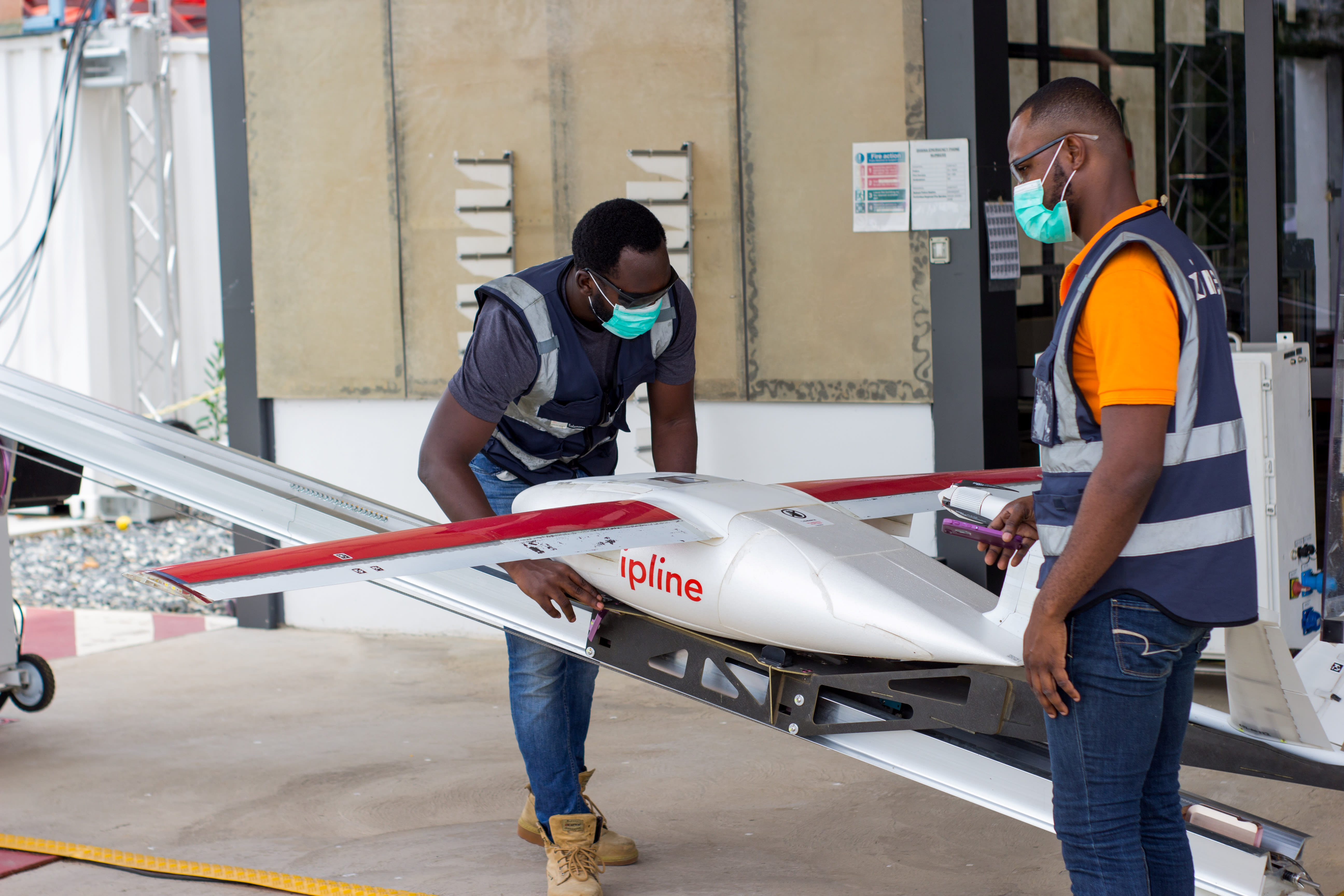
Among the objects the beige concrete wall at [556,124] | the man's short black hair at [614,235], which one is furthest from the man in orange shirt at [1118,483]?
the beige concrete wall at [556,124]

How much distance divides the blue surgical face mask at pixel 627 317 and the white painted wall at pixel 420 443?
2177 millimetres

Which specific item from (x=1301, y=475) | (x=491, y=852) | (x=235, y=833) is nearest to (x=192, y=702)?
(x=235, y=833)

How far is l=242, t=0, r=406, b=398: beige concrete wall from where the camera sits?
208 inches

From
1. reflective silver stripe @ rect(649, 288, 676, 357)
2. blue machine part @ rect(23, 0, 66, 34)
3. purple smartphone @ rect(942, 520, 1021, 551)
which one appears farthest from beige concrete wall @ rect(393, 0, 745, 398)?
blue machine part @ rect(23, 0, 66, 34)

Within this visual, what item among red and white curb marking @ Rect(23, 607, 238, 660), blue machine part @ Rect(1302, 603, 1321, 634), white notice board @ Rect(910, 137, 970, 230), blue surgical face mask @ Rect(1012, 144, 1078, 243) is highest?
white notice board @ Rect(910, 137, 970, 230)

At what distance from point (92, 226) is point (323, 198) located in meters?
6.18

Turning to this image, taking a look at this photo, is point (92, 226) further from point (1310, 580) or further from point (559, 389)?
point (1310, 580)

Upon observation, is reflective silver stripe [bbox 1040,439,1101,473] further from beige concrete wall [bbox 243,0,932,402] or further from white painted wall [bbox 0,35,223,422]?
white painted wall [bbox 0,35,223,422]

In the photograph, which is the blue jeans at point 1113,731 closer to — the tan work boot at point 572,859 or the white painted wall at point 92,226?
the tan work boot at point 572,859

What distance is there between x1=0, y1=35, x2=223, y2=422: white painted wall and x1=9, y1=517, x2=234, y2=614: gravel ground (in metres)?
2.04

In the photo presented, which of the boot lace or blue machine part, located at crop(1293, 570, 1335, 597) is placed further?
blue machine part, located at crop(1293, 570, 1335, 597)

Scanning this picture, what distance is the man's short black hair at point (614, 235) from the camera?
97.1 inches

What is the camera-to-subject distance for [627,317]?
251 centimetres

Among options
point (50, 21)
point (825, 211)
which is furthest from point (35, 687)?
point (50, 21)
